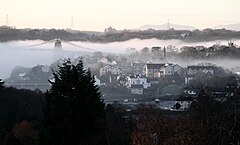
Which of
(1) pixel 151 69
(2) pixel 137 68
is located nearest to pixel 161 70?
(1) pixel 151 69

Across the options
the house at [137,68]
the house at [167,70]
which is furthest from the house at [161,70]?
the house at [137,68]

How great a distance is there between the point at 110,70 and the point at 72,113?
27462 millimetres

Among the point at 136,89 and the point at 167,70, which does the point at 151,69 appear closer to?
the point at 167,70

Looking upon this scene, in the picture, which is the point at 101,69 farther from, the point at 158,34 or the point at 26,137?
the point at 26,137

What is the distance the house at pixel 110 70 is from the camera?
33.7 metres

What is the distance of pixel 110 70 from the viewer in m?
34.2

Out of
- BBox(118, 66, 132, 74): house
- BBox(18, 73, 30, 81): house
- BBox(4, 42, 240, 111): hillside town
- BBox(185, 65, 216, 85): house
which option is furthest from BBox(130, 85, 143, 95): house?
BBox(118, 66, 132, 74): house

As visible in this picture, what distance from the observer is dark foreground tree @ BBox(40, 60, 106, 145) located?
654 cm

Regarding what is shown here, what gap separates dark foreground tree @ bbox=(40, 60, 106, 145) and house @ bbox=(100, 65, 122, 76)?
26152 millimetres

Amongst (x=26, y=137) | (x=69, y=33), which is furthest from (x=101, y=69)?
(x=26, y=137)

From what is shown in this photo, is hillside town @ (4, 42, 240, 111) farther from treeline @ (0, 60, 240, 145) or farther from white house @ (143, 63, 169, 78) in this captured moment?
treeline @ (0, 60, 240, 145)

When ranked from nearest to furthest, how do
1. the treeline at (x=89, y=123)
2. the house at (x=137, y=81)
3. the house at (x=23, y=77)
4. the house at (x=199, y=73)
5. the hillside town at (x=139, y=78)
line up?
Result: the treeline at (x=89, y=123) → the hillside town at (x=139, y=78) → the house at (x=199, y=73) → the house at (x=137, y=81) → the house at (x=23, y=77)

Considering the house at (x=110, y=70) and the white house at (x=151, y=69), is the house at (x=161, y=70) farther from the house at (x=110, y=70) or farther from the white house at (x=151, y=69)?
the house at (x=110, y=70)

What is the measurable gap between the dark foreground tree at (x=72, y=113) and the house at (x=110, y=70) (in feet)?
85.8
